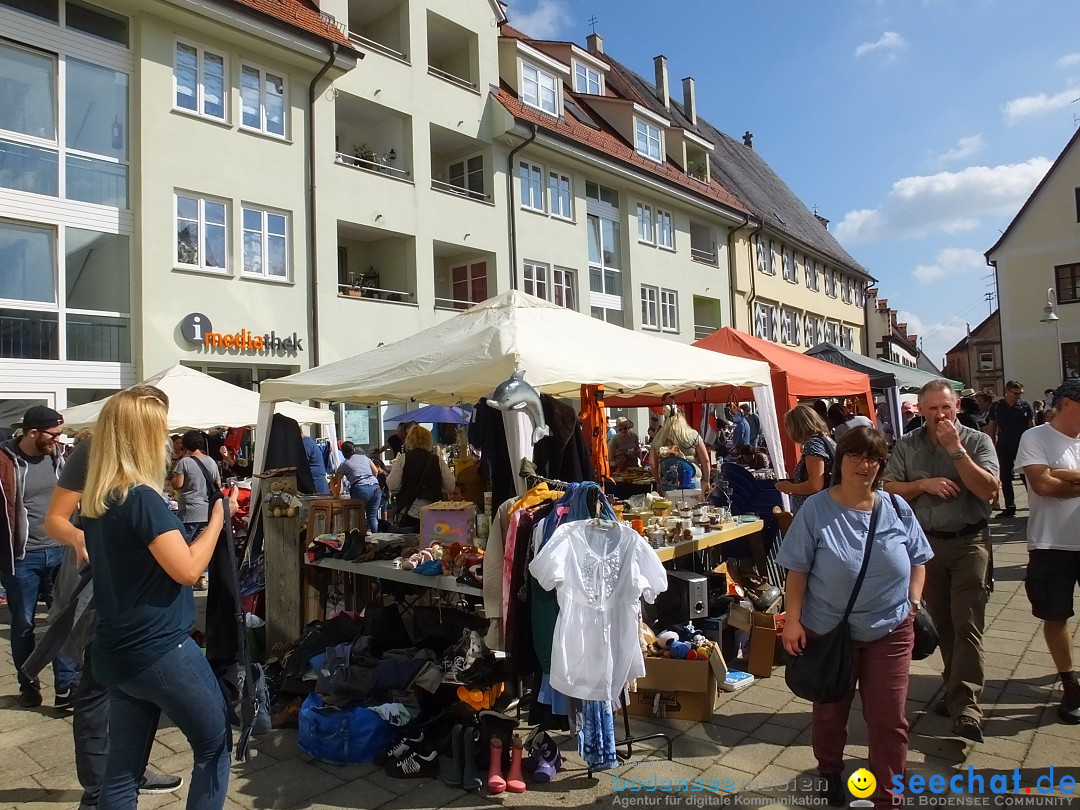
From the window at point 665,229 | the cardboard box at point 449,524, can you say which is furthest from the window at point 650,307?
the cardboard box at point 449,524

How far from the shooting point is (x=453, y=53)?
2119cm

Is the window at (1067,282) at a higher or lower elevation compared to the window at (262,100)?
lower

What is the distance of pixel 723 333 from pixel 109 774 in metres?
9.33

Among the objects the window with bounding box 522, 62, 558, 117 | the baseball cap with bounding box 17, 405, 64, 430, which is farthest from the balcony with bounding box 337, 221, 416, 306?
the baseball cap with bounding box 17, 405, 64, 430

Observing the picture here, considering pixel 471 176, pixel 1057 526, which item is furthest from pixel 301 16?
pixel 1057 526

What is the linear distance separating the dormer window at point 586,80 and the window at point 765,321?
10.8 m

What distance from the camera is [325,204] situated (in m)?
16.3

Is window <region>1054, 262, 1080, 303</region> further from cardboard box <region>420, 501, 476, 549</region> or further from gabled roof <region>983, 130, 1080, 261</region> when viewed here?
cardboard box <region>420, 501, 476, 549</region>

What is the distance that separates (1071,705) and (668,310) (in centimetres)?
2277

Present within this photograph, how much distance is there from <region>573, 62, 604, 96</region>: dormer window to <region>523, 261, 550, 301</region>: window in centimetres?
918

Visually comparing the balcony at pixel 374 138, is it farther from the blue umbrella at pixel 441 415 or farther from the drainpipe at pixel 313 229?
the blue umbrella at pixel 441 415

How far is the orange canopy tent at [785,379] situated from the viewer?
362 inches

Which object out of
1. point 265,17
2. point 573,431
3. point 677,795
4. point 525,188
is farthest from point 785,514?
point 525,188

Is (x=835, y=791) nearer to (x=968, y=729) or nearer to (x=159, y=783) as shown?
(x=968, y=729)
